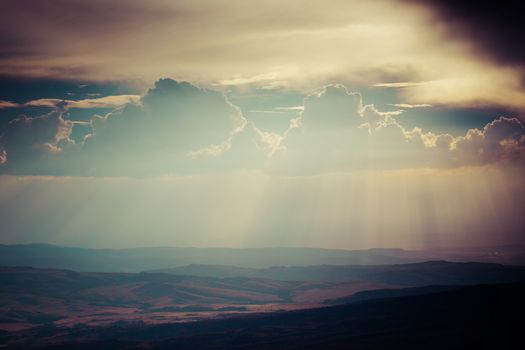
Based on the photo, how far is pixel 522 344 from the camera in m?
200

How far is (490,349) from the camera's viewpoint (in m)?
200

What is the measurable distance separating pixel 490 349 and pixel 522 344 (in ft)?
33.1
